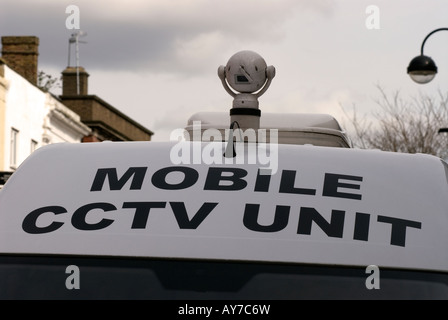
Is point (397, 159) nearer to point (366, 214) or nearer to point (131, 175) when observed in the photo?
point (366, 214)

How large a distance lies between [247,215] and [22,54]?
4519 centimetres

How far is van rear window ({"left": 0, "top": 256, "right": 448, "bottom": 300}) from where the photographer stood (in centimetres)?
412

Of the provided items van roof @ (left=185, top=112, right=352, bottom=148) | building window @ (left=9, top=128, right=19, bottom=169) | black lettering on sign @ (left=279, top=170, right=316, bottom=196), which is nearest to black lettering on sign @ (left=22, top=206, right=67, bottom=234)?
black lettering on sign @ (left=279, top=170, right=316, bottom=196)

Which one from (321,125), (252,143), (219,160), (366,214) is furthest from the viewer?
(321,125)

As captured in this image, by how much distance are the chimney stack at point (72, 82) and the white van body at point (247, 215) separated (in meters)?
56.0

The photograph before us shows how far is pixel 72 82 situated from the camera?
2387 inches

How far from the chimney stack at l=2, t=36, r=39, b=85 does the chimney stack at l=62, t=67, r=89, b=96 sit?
11.4m

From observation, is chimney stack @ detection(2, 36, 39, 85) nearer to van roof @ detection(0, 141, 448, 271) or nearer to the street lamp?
the street lamp

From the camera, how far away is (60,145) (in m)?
4.87

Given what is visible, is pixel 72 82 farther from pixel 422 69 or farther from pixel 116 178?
pixel 116 178

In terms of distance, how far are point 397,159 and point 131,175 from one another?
3.28 ft

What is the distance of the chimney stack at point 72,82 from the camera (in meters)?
60.5

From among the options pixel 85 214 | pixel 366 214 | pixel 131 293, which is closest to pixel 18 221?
pixel 85 214

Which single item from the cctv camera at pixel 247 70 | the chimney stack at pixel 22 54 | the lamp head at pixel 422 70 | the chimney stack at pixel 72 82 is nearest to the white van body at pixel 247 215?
the cctv camera at pixel 247 70
